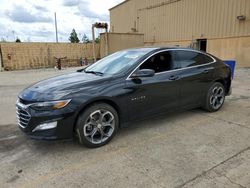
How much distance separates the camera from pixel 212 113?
4.79 metres

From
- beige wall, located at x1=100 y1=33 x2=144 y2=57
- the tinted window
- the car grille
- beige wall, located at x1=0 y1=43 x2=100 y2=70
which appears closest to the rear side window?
the tinted window

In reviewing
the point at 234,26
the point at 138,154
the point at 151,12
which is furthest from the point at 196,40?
the point at 138,154

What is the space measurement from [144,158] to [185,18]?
1686 centimetres

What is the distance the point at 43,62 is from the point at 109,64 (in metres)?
17.3

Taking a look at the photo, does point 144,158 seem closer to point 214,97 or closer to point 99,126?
point 99,126

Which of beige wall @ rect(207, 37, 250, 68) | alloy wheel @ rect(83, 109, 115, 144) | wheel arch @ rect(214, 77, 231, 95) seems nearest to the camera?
alloy wheel @ rect(83, 109, 115, 144)

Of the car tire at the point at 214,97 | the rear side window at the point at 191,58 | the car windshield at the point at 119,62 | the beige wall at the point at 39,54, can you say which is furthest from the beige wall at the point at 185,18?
the car windshield at the point at 119,62

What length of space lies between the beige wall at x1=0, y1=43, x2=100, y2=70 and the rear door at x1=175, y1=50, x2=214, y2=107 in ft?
57.2

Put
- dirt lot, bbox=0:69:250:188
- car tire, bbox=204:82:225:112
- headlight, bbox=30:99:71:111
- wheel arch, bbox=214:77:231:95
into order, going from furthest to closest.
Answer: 1. wheel arch, bbox=214:77:231:95
2. car tire, bbox=204:82:225:112
3. headlight, bbox=30:99:71:111
4. dirt lot, bbox=0:69:250:188

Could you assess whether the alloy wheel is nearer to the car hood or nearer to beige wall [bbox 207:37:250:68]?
the car hood

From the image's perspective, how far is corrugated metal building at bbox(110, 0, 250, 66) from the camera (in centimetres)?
1394

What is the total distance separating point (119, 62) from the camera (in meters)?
3.97

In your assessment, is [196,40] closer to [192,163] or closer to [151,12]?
[151,12]

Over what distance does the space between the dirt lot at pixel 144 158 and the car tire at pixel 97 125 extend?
14 centimetres
